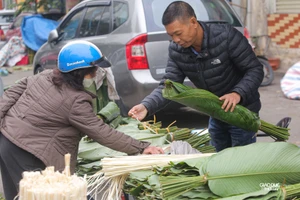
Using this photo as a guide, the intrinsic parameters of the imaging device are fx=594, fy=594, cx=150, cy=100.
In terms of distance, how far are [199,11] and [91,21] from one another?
5.77 ft

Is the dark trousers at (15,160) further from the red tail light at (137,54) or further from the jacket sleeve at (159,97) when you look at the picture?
the red tail light at (137,54)

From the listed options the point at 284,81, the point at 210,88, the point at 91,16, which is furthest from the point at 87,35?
the point at 210,88

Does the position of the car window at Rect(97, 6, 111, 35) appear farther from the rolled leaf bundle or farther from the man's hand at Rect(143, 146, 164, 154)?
the man's hand at Rect(143, 146, 164, 154)

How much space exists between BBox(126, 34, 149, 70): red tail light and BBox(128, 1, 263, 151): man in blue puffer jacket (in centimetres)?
320

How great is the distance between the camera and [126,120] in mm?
4781

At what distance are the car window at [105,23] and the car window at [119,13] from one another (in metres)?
0.15

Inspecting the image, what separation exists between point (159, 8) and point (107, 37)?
2.82 feet

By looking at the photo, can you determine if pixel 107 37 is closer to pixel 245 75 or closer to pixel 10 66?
pixel 245 75

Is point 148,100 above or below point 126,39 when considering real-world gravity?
above

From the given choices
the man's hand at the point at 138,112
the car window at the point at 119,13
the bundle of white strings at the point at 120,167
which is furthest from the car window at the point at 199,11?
the bundle of white strings at the point at 120,167

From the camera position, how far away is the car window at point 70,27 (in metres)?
9.23

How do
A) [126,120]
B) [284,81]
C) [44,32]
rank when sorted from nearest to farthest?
[126,120] < [284,81] < [44,32]

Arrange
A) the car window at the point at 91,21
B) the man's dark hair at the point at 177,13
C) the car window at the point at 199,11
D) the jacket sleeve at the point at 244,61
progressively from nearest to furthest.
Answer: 1. the man's dark hair at the point at 177,13
2. the jacket sleeve at the point at 244,61
3. the car window at the point at 199,11
4. the car window at the point at 91,21

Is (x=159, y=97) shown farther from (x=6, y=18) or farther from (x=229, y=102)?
(x=6, y=18)
